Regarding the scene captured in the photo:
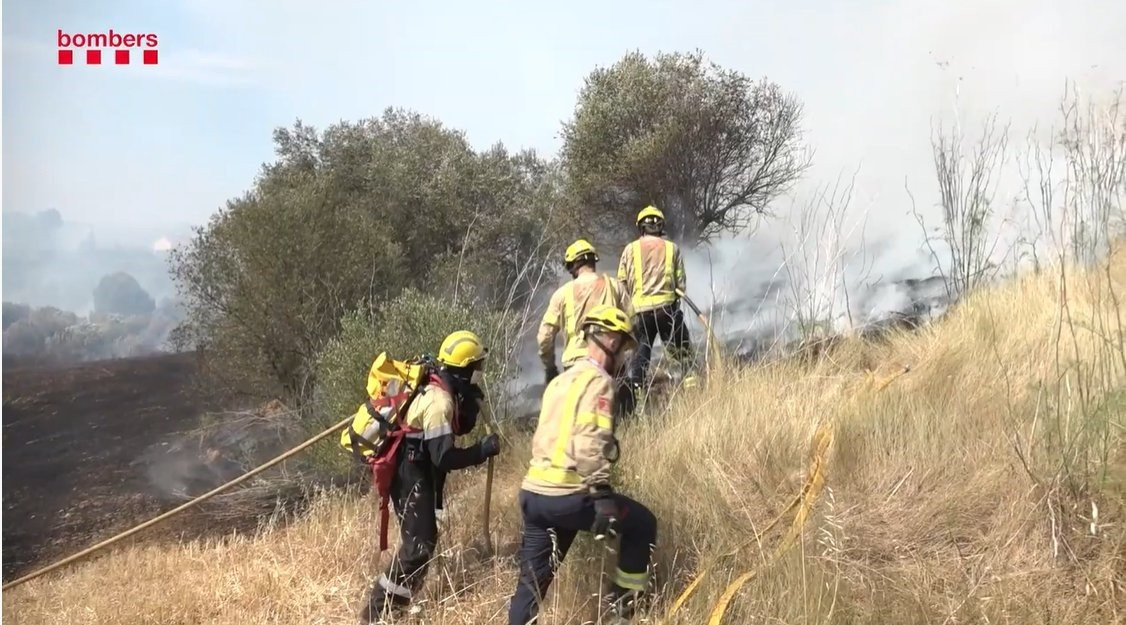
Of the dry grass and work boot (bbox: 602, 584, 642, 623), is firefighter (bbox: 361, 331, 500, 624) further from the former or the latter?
work boot (bbox: 602, 584, 642, 623)

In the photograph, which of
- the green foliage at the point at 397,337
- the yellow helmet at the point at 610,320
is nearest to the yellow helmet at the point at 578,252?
the green foliage at the point at 397,337

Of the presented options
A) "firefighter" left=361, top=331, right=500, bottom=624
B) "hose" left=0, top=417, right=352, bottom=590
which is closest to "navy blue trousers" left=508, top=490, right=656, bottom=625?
"firefighter" left=361, top=331, right=500, bottom=624

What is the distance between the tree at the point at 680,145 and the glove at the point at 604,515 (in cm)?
884

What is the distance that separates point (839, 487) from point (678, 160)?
28.0 feet

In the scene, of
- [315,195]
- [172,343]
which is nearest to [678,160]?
[315,195]

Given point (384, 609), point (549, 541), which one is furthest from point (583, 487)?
point (384, 609)

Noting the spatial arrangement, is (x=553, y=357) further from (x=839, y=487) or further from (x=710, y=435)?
(x=839, y=487)

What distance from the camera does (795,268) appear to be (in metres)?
5.85

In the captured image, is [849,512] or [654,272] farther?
[654,272]

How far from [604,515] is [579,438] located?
0.30m

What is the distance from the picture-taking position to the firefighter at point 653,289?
6039 millimetres

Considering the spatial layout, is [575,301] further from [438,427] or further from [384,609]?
[384,609]

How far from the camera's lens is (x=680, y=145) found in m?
11.8

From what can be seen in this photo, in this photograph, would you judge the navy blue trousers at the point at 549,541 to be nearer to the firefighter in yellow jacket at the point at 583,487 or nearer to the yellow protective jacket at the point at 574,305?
the firefighter in yellow jacket at the point at 583,487
